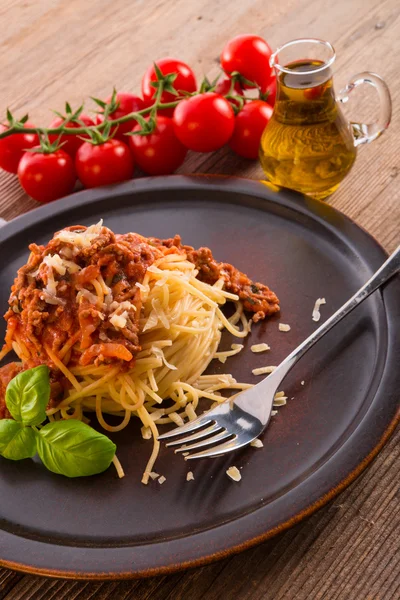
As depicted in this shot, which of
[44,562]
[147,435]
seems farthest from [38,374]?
[44,562]

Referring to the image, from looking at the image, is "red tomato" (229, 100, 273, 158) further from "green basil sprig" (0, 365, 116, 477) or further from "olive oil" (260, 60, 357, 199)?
"green basil sprig" (0, 365, 116, 477)

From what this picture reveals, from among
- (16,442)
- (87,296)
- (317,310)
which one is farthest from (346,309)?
→ (16,442)

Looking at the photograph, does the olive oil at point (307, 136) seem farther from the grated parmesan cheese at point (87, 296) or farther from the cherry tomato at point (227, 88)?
the grated parmesan cheese at point (87, 296)

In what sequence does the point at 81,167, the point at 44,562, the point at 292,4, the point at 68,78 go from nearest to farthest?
1. the point at 44,562
2. the point at 81,167
3. the point at 68,78
4. the point at 292,4

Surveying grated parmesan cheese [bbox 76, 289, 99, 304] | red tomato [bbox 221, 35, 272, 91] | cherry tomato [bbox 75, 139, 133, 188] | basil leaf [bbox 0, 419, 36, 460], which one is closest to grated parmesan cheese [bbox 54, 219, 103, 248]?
grated parmesan cheese [bbox 76, 289, 99, 304]

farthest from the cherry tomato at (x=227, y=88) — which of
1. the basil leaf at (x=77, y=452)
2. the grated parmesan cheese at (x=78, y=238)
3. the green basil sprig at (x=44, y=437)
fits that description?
the basil leaf at (x=77, y=452)

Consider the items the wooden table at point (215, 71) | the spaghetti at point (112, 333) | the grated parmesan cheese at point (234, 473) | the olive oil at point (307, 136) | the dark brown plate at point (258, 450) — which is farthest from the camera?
the olive oil at point (307, 136)

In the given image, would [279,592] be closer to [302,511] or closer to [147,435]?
[302,511]
